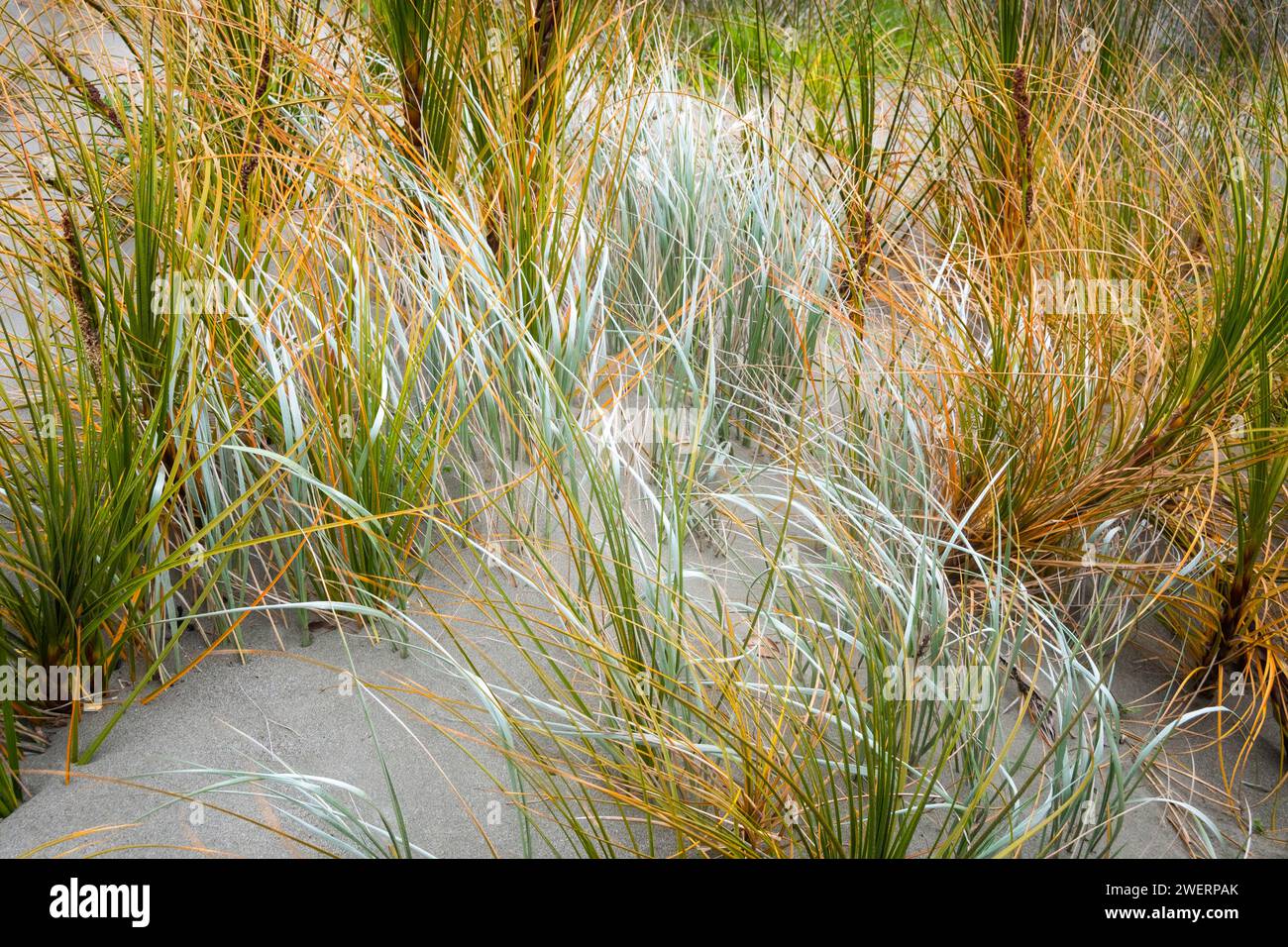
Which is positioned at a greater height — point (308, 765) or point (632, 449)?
point (632, 449)

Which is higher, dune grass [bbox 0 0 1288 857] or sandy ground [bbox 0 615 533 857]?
dune grass [bbox 0 0 1288 857]

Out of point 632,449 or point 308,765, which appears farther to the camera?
point 632,449

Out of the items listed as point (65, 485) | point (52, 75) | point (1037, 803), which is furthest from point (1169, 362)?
point (52, 75)

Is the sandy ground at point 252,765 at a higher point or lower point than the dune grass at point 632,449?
lower

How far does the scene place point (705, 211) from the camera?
2.70 m

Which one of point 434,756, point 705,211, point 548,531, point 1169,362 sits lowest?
point 434,756

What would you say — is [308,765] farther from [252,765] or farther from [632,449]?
[632,449]

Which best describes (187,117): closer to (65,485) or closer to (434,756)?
(65,485)

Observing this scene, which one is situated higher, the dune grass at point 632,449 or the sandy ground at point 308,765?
the dune grass at point 632,449

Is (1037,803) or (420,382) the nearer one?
(1037,803)

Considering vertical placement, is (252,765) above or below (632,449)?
below

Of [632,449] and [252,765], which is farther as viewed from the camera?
[632,449]

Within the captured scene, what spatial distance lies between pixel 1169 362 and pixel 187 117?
220 centimetres

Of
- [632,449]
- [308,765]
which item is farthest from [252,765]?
[632,449]
